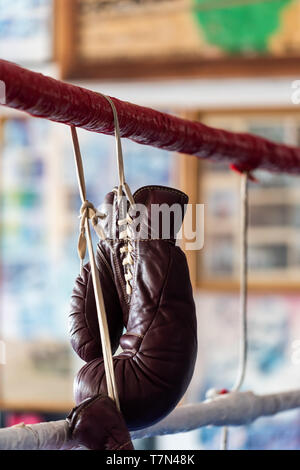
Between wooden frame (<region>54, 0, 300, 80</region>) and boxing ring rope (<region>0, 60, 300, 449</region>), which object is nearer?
boxing ring rope (<region>0, 60, 300, 449</region>)

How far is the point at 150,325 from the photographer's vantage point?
0.52 meters

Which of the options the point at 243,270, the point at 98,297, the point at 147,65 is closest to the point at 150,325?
the point at 98,297

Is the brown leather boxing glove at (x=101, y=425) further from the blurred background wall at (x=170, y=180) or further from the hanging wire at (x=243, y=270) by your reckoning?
the blurred background wall at (x=170, y=180)

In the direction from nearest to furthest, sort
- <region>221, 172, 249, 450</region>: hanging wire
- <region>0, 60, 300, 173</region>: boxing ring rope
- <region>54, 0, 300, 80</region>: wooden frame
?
<region>0, 60, 300, 173</region>: boxing ring rope, <region>221, 172, 249, 450</region>: hanging wire, <region>54, 0, 300, 80</region>: wooden frame

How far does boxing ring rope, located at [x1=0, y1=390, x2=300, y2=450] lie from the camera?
52cm

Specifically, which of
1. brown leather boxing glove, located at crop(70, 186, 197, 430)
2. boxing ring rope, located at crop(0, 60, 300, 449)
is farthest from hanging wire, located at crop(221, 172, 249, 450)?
brown leather boxing glove, located at crop(70, 186, 197, 430)

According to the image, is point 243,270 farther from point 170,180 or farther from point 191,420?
point 170,180

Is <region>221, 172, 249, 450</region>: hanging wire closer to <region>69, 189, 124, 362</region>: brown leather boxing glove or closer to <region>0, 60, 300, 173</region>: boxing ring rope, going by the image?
<region>0, 60, 300, 173</region>: boxing ring rope

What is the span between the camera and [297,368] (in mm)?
2715

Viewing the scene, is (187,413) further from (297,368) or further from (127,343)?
(297,368)

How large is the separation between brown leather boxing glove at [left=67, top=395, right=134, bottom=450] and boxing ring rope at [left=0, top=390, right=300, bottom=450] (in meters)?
0.03

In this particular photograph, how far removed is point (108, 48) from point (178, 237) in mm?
2232
